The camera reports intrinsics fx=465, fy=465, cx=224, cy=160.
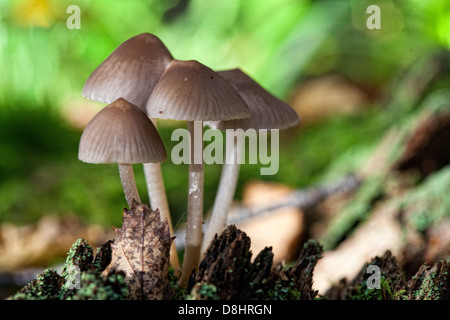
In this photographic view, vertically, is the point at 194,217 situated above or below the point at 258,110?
below

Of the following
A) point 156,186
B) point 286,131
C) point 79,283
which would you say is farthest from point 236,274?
point 286,131

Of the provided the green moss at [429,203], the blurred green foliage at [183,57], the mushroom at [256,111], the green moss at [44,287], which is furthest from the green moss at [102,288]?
the blurred green foliage at [183,57]

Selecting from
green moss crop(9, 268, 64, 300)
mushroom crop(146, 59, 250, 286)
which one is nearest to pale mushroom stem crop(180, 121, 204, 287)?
mushroom crop(146, 59, 250, 286)

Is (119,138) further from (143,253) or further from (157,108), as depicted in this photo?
(143,253)

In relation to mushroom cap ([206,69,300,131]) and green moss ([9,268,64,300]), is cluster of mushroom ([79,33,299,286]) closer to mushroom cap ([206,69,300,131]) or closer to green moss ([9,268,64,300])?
mushroom cap ([206,69,300,131])

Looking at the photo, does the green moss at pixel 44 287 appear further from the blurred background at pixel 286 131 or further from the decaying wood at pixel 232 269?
the blurred background at pixel 286 131
